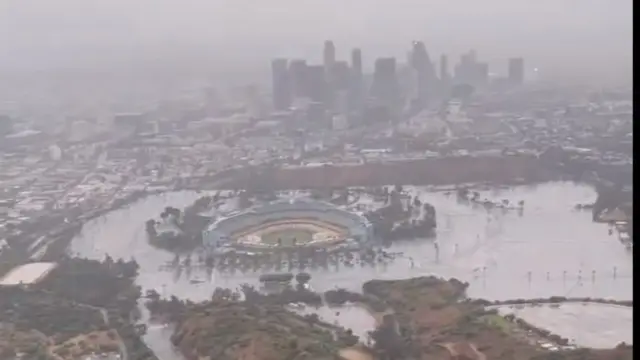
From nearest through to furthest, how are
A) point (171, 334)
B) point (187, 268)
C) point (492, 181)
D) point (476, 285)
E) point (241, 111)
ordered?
1. point (171, 334)
2. point (476, 285)
3. point (187, 268)
4. point (492, 181)
5. point (241, 111)

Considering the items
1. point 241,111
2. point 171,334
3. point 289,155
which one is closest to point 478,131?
point 289,155

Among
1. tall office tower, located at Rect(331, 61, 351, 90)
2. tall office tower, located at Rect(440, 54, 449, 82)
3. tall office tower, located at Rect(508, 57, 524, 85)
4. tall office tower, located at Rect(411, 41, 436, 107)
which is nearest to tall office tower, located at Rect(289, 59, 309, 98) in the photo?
tall office tower, located at Rect(331, 61, 351, 90)

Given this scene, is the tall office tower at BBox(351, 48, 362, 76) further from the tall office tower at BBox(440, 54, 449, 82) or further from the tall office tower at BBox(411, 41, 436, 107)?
the tall office tower at BBox(440, 54, 449, 82)

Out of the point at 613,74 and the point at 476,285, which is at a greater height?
the point at 613,74

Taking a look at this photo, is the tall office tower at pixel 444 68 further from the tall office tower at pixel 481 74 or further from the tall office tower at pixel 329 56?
the tall office tower at pixel 329 56

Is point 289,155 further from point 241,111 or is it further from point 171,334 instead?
point 171,334

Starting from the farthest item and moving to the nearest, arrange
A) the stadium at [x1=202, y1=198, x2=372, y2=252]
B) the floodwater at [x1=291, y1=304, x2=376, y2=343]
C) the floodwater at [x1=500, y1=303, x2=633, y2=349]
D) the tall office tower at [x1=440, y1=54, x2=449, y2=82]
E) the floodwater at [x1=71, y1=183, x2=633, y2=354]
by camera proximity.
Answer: the tall office tower at [x1=440, y1=54, x2=449, y2=82] → the stadium at [x1=202, y1=198, x2=372, y2=252] → the floodwater at [x1=71, y1=183, x2=633, y2=354] → the floodwater at [x1=291, y1=304, x2=376, y2=343] → the floodwater at [x1=500, y1=303, x2=633, y2=349]
